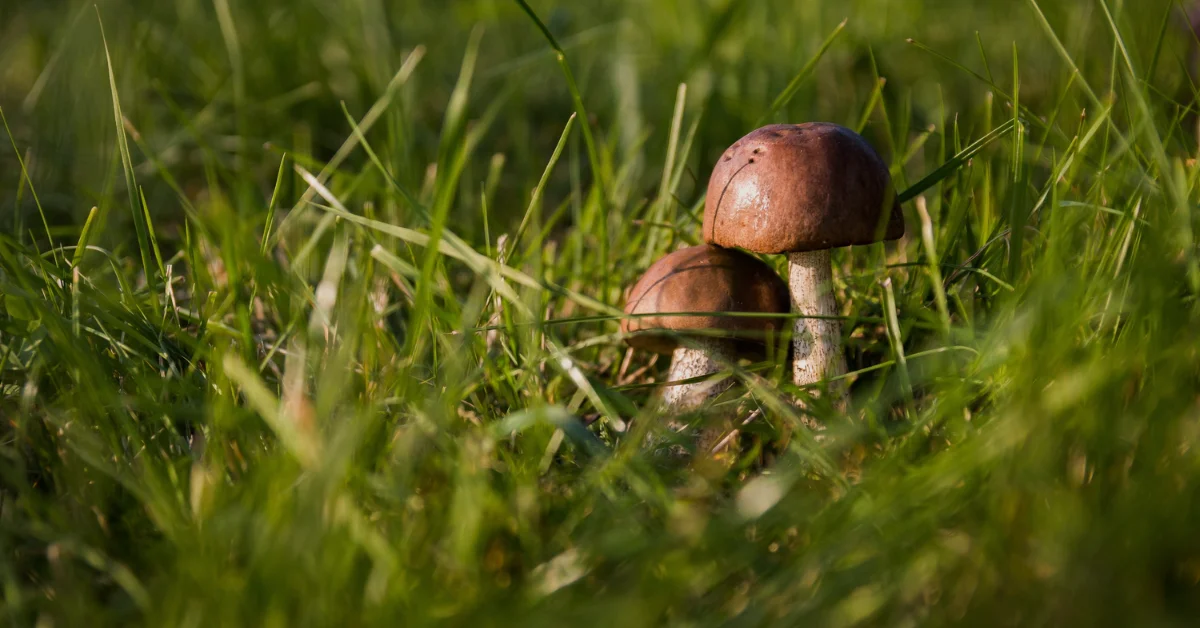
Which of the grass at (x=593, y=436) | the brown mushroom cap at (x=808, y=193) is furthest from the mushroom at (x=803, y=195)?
the grass at (x=593, y=436)

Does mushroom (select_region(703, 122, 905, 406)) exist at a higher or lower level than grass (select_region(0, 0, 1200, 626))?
higher

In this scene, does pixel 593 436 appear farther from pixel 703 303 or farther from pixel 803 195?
pixel 803 195

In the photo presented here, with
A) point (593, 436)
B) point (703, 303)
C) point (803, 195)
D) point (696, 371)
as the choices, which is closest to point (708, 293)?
point (703, 303)

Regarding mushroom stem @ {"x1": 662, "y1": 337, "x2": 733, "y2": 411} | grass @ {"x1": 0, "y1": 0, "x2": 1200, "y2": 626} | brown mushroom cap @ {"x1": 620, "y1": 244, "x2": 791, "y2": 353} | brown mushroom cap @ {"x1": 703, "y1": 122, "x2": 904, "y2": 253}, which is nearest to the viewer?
grass @ {"x1": 0, "y1": 0, "x2": 1200, "y2": 626}

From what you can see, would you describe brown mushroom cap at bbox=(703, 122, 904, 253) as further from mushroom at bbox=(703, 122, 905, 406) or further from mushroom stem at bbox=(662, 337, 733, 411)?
mushroom stem at bbox=(662, 337, 733, 411)

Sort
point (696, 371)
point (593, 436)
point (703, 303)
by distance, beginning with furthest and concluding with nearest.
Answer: point (696, 371)
point (703, 303)
point (593, 436)

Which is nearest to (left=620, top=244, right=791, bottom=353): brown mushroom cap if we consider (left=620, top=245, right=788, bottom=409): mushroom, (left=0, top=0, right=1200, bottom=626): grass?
(left=620, top=245, right=788, bottom=409): mushroom

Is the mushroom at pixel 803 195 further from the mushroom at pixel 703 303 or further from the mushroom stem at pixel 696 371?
the mushroom stem at pixel 696 371
